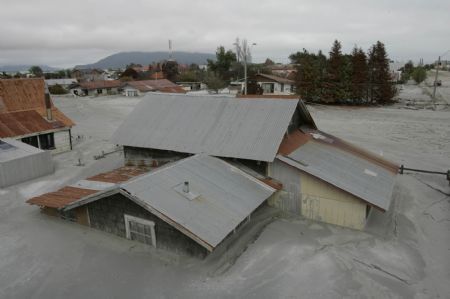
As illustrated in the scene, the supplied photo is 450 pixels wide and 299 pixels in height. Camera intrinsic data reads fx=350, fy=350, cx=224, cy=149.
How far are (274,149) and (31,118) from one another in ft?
71.5

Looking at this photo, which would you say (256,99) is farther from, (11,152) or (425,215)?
(11,152)

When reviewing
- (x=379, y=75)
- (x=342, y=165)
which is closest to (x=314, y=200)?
(x=342, y=165)

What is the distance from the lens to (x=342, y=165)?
1797 centimetres

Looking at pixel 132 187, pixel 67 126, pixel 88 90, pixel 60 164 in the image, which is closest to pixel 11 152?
pixel 60 164

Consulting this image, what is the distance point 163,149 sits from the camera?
66.9ft

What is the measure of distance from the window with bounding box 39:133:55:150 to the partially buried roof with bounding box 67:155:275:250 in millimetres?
15252

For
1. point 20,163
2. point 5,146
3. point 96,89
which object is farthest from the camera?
point 96,89

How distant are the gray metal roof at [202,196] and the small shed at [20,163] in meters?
11.7

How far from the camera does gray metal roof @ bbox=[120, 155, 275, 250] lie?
12758 millimetres

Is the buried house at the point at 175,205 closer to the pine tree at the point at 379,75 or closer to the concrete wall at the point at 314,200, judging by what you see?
the concrete wall at the point at 314,200

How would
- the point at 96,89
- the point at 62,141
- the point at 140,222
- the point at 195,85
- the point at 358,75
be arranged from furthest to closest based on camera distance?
the point at 195,85 < the point at 96,89 < the point at 358,75 < the point at 62,141 < the point at 140,222

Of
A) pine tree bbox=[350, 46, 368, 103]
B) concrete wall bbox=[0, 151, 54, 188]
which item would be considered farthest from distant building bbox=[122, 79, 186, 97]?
concrete wall bbox=[0, 151, 54, 188]

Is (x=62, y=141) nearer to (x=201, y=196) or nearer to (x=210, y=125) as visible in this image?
(x=210, y=125)

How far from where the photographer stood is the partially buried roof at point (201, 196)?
41.7ft
